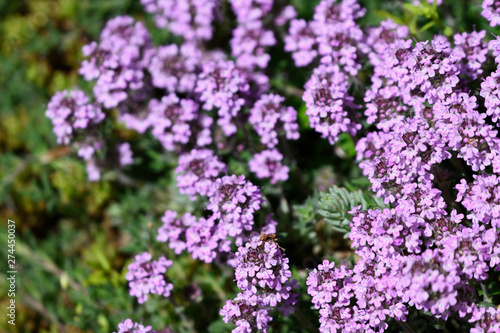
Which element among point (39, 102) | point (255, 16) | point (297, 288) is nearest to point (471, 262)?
point (297, 288)

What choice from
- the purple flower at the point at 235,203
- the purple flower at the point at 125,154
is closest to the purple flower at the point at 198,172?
the purple flower at the point at 235,203

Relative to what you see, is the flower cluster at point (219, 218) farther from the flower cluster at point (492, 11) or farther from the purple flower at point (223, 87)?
the flower cluster at point (492, 11)

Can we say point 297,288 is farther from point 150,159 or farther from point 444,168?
point 150,159

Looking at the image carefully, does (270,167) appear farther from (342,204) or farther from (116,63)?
(116,63)

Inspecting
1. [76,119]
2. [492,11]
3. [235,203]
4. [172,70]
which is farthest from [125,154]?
[492,11]

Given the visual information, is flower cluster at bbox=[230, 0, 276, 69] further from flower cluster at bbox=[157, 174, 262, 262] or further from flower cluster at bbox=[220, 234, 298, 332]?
flower cluster at bbox=[220, 234, 298, 332]

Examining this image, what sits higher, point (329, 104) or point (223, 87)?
point (223, 87)
